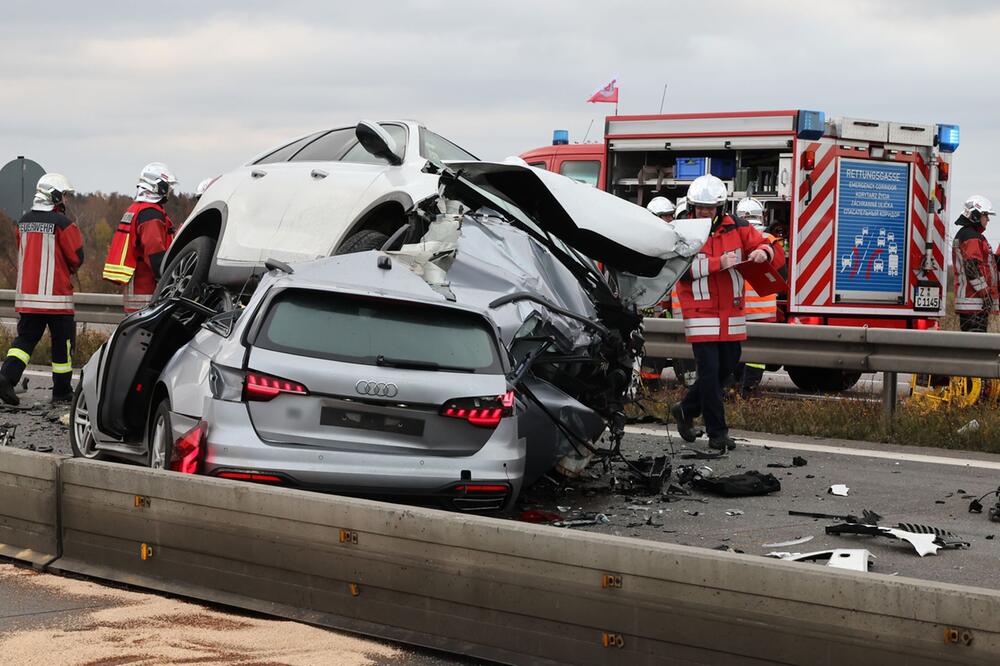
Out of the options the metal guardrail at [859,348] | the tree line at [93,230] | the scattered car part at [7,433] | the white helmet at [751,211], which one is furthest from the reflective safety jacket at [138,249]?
the tree line at [93,230]

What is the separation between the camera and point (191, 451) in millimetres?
6418

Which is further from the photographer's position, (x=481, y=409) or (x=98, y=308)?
(x=98, y=308)

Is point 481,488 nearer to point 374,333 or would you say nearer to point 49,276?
point 374,333

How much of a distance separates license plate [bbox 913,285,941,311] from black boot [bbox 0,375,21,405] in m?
9.22

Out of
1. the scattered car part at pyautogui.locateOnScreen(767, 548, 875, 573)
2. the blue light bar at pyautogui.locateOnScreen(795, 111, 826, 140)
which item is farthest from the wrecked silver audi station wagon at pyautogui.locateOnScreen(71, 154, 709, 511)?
the blue light bar at pyautogui.locateOnScreen(795, 111, 826, 140)

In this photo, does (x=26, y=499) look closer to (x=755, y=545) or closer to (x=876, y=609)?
(x=755, y=545)

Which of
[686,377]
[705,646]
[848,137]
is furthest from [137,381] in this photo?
[848,137]

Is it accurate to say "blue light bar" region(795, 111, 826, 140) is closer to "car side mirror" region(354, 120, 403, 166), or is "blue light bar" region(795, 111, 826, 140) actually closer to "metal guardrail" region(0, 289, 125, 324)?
"car side mirror" region(354, 120, 403, 166)

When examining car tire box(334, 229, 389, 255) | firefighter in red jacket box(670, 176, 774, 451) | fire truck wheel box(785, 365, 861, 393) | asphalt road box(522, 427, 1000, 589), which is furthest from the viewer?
fire truck wheel box(785, 365, 861, 393)

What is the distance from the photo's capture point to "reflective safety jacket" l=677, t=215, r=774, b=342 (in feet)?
34.2

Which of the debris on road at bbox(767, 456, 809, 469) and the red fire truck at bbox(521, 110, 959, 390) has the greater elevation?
the red fire truck at bbox(521, 110, 959, 390)

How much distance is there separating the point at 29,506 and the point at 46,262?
6.84 meters

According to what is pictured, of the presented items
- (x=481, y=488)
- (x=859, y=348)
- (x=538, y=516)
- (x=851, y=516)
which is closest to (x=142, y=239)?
(x=859, y=348)

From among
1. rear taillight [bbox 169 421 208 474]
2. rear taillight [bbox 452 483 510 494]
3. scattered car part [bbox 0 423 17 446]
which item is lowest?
scattered car part [bbox 0 423 17 446]
